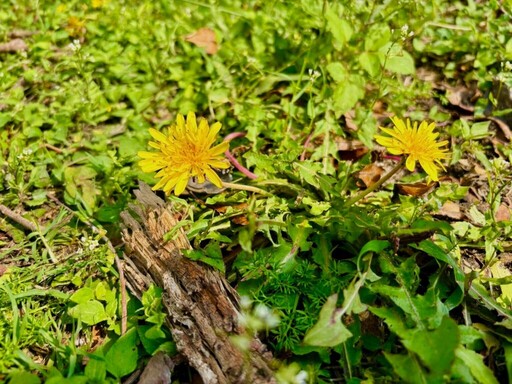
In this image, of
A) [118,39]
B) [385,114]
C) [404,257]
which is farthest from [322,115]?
[118,39]

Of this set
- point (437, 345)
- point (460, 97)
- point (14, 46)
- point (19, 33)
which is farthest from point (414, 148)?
point (19, 33)

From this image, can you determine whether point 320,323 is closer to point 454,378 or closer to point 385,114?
point 454,378

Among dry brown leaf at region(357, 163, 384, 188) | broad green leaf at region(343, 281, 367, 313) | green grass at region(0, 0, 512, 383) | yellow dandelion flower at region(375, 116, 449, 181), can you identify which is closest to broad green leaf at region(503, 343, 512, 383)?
green grass at region(0, 0, 512, 383)

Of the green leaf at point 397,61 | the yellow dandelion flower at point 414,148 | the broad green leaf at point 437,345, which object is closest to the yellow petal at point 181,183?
the yellow dandelion flower at point 414,148

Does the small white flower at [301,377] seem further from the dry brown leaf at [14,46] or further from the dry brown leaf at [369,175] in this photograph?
the dry brown leaf at [14,46]

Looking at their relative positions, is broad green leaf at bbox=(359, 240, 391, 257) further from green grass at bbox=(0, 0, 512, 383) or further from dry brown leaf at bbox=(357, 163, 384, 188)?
dry brown leaf at bbox=(357, 163, 384, 188)

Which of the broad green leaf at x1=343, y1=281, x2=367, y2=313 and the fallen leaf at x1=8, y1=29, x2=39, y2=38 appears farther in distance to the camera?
the fallen leaf at x1=8, y1=29, x2=39, y2=38
